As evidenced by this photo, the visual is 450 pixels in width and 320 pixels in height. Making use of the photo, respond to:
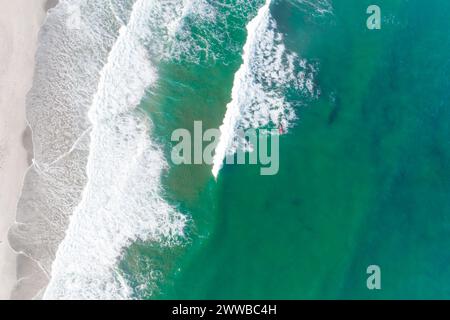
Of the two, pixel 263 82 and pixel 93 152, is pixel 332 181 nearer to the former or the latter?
pixel 263 82

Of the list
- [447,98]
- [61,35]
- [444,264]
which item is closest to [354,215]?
[444,264]

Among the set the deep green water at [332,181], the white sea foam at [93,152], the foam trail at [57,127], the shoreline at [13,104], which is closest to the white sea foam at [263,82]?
the deep green water at [332,181]

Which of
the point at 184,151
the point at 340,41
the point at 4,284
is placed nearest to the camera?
the point at 4,284

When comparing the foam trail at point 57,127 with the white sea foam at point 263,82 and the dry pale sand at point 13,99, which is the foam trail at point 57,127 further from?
the white sea foam at point 263,82

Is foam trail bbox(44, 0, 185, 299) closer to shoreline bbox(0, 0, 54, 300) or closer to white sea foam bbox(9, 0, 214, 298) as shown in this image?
white sea foam bbox(9, 0, 214, 298)

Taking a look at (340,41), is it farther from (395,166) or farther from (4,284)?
(4,284)

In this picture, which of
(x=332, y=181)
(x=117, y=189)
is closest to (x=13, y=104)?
(x=117, y=189)
